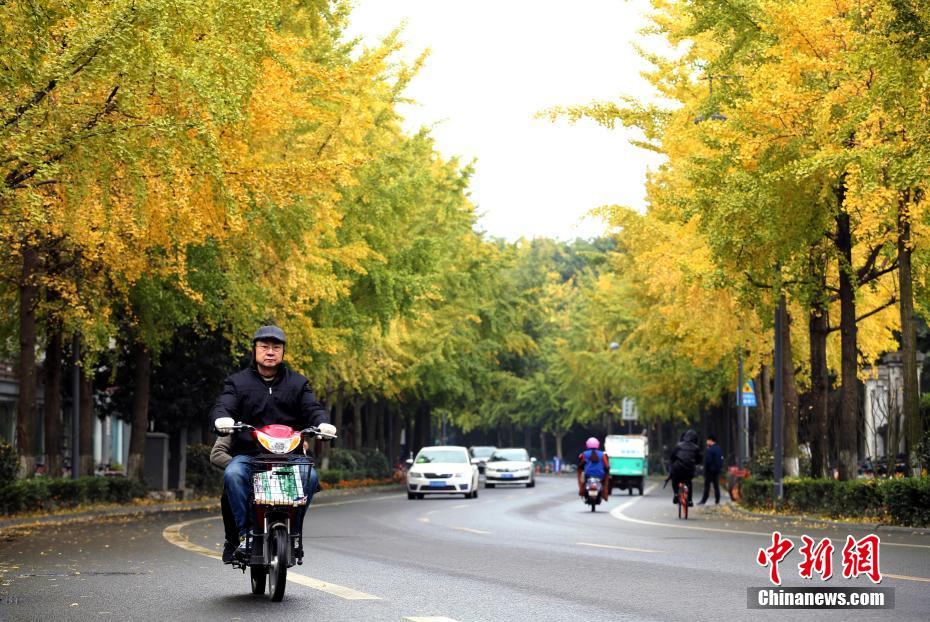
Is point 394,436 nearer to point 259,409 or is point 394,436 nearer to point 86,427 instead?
point 86,427

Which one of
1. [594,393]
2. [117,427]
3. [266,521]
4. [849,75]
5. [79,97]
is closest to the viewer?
[266,521]

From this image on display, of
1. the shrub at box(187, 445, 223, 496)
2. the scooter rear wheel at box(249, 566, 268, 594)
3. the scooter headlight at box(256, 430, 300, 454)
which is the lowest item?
the scooter rear wheel at box(249, 566, 268, 594)

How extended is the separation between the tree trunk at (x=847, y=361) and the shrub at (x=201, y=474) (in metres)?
17.7

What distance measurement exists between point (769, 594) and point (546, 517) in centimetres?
1836

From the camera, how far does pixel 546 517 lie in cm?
3062

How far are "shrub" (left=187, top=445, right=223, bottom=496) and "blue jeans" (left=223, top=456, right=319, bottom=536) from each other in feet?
96.2

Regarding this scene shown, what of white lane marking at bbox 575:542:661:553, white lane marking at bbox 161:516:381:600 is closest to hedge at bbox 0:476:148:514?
white lane marking at bbox 161:516:381:600

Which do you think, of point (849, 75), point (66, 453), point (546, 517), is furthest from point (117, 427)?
point (849, 75)

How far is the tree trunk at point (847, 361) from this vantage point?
27.8 metres

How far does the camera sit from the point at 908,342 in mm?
25484

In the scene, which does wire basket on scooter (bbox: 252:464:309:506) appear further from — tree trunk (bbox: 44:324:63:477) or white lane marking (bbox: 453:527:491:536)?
tree trunk (bbox: 44:324:63:477)

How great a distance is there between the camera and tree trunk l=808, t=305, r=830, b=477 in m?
30.4

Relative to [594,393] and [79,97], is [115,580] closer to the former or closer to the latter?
[79,97]

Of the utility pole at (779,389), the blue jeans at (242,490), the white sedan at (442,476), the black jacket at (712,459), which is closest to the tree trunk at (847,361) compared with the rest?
the utility pole at (779,389)
